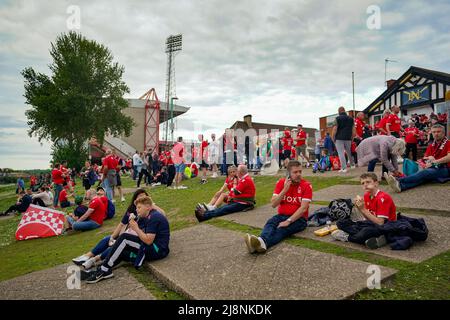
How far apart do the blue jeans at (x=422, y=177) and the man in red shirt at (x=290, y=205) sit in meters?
3.35

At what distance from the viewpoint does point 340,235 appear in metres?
4.25

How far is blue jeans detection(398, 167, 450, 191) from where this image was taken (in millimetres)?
6662

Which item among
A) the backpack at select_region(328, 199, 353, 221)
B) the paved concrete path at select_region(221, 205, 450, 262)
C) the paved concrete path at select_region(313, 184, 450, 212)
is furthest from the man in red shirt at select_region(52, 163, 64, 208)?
the backpack at select_region(328, 199, 353, 221)

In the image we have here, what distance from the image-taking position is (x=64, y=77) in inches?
1272

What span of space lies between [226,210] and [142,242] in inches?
114

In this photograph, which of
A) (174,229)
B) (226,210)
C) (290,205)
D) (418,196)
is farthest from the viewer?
(226,210)

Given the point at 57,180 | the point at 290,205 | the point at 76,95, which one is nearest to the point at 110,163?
the point at 57,180

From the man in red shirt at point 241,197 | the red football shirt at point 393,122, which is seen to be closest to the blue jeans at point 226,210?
the man in red shirt at point 241,197

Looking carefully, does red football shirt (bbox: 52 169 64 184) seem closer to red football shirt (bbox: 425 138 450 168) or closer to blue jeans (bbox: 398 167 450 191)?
blue jeans (bbox: 398 167 450 191)

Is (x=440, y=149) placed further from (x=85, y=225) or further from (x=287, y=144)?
(x=85, y=225)

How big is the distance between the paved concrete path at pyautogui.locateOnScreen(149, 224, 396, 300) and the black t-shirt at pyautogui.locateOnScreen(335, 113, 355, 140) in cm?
695
